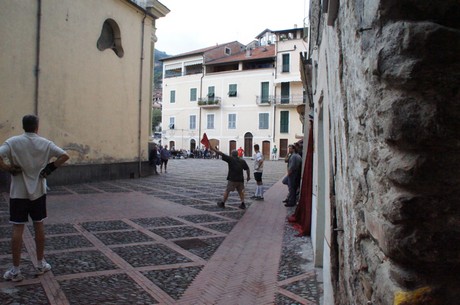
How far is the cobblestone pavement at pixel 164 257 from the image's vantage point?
13.5 feet

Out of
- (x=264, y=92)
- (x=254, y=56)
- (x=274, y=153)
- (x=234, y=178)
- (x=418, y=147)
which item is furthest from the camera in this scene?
(x=254, y=56)

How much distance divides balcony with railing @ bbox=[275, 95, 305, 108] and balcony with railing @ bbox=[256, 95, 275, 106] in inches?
22.5

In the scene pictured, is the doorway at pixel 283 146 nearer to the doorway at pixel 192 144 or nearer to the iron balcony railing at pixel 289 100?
the iron balcony railing at pixel 289 100

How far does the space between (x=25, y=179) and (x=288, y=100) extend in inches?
1579

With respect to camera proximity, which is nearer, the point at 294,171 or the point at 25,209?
the point at 25,209

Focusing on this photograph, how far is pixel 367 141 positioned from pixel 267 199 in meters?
10.4

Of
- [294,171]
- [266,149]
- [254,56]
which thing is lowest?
[294,171]

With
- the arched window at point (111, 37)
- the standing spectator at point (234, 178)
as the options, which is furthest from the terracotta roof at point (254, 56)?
the standing spectator at point (234, 178)

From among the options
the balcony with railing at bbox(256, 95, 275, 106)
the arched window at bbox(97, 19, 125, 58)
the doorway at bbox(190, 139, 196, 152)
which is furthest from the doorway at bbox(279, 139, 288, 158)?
the arched window at bbox(97, 19, 125, 58)

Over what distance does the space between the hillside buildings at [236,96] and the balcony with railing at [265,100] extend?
0.11 ft

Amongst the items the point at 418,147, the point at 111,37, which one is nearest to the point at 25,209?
the point at 418,147

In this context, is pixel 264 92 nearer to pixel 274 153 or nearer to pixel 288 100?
pixel 288 100

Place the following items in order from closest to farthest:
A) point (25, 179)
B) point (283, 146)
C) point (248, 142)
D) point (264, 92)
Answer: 1. point (25, 179)
2. point (283, 146)
3. point (264, 92)
4. point (248, 142)

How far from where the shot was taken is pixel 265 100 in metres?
44.3
